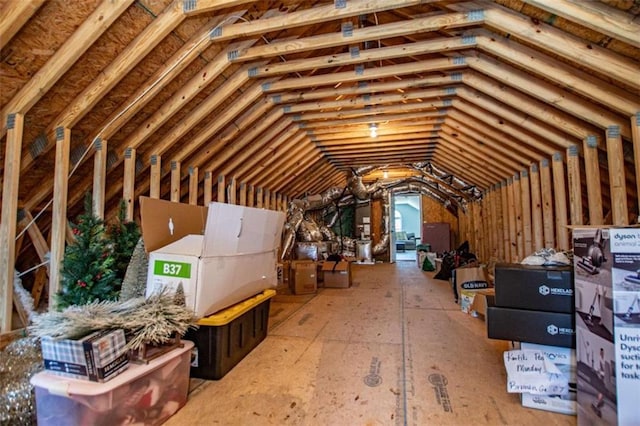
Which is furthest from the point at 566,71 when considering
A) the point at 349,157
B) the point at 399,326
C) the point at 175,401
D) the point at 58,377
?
the point at 349,157

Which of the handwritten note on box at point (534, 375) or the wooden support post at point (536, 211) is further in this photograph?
the wooden support post at point (536, 211)

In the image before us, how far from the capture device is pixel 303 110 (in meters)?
4.08

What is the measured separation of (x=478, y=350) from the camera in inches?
94.2

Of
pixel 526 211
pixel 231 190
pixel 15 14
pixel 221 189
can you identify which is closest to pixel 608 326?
pixel 526 211

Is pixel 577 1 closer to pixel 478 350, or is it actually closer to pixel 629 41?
pixel 629 41

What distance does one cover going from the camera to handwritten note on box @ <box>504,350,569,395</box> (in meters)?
1.61

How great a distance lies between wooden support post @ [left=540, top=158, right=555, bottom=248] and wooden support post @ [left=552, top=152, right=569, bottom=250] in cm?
14

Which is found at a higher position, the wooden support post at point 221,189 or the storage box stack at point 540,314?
the wooden support post at point 221,189

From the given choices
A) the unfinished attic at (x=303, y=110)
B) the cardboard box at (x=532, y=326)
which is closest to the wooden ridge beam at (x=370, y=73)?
the unfinished attic at (x=303, y=110)

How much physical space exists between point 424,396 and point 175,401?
1.35 meters

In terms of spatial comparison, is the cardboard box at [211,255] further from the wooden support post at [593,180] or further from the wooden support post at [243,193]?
the wooden support post at [593,180]

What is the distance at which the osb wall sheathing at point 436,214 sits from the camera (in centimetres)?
909

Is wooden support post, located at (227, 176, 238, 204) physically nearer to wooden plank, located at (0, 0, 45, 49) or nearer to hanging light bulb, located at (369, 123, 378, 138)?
hanging light bulb, located at (369, 123, 378, 138)

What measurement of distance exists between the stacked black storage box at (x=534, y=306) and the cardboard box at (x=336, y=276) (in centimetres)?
330
